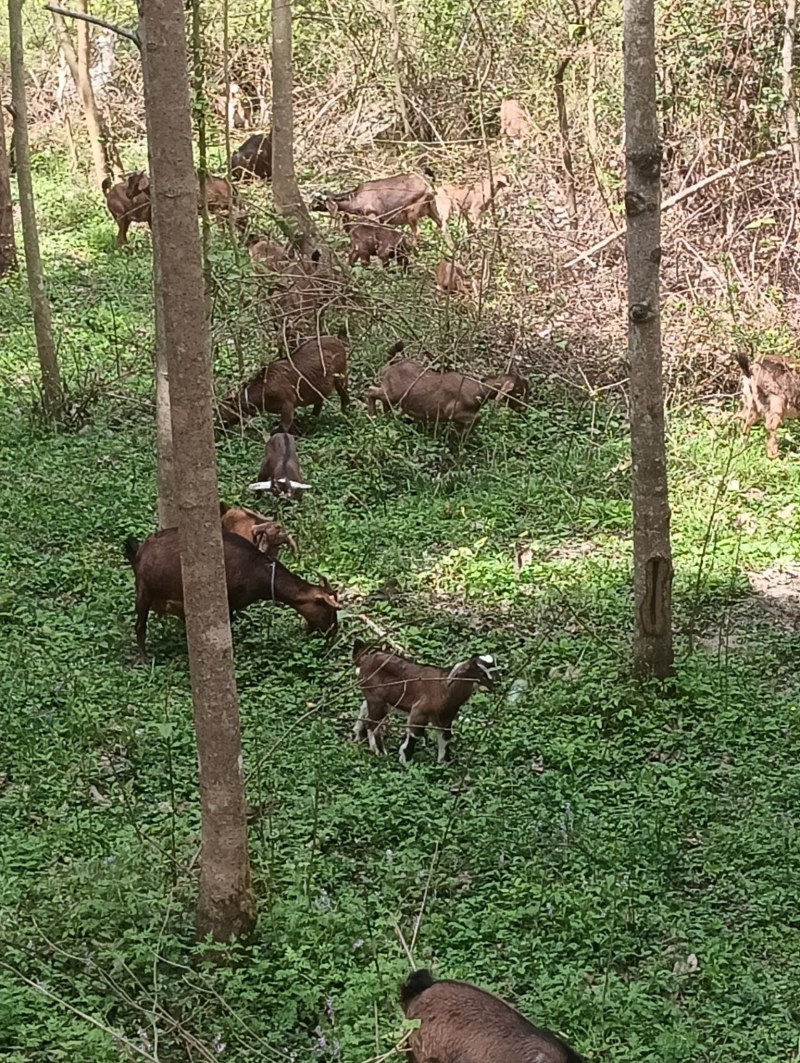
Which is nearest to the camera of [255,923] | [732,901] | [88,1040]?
[88,1040]

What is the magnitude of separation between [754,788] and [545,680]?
1.64 metres

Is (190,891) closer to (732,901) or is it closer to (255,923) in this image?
(255,923)

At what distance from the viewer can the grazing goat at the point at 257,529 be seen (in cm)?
1004

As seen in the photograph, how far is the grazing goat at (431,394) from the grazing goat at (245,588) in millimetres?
3316

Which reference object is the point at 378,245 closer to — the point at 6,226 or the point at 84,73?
the point at 6,226

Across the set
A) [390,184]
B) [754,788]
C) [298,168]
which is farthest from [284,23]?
[754,788]

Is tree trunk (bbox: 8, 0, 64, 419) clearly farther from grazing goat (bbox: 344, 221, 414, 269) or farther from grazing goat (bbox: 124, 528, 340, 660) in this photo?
grazing goat (bbox: 344, 221, 414, 269)

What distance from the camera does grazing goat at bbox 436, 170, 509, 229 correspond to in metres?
16.0

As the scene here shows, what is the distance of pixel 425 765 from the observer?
7.89m

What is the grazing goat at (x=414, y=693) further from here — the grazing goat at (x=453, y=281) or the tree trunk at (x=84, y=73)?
the tree trunk at (x=84, y=73)

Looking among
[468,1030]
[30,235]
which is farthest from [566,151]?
[468,1030]

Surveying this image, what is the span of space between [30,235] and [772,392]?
6684 mm

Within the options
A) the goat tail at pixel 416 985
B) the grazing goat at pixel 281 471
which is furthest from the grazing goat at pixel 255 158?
the goat tail at pixel 416 985

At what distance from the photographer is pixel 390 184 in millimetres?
17203
